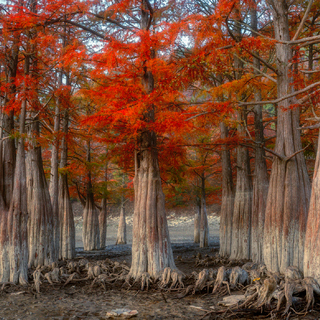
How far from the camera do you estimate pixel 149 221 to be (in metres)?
10.9

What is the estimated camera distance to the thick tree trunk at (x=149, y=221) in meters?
10.6

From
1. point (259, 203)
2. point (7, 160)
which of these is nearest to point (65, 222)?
point (7, 160)

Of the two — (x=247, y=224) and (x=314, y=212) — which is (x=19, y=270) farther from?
(x=247, y=224)

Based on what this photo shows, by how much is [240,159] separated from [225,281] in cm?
848

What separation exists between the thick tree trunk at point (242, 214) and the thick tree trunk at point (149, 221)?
5.81 meters

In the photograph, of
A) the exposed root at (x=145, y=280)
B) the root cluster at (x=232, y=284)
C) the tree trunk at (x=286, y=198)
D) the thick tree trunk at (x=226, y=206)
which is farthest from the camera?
the thick tree trunk at (x=226, y=206)

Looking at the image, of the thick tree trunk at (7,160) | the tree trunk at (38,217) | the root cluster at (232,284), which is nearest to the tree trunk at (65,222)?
the tree trunk at (38,217)

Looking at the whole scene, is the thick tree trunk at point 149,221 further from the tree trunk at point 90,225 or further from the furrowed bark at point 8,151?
the tree trunk at point 90,225

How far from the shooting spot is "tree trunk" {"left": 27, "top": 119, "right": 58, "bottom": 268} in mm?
13562


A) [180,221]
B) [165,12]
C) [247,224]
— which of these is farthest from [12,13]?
[180,221]

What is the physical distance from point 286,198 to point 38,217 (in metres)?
9.37

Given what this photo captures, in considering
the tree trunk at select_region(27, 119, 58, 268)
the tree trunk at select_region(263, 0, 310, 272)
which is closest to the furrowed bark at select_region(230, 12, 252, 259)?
the tree trunk at select_region(263, 0, 310, 272)

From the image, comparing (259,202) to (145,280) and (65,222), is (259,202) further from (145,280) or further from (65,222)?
(65,222)

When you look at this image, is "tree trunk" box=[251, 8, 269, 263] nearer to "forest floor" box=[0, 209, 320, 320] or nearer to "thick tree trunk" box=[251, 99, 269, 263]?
"thick tree trunk" box=[251, 99, 269, 263]
